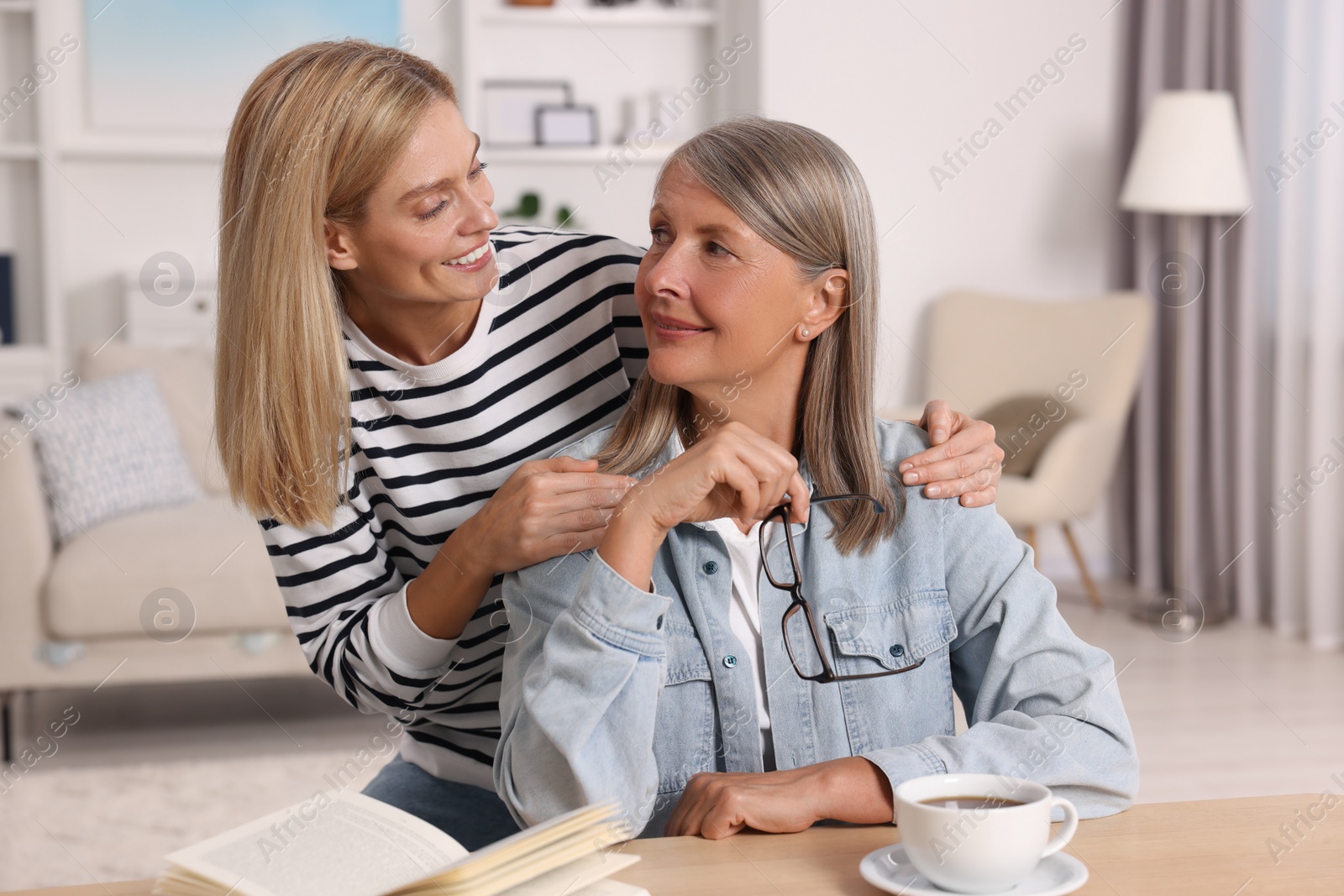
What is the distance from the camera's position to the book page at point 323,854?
2.58ft

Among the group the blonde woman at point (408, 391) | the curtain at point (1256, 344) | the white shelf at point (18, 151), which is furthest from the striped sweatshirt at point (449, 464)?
the white shelf at point (18, 151)

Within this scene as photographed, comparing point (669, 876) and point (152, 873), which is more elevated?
point (669, 876)

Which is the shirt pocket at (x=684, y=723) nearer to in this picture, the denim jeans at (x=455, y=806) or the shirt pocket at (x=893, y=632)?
the shirt pocket at (x=893, y=632)

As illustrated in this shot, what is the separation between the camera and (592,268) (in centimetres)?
144

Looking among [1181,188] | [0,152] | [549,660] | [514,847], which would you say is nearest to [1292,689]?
[1181,188]

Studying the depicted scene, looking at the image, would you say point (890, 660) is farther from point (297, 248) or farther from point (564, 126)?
point (564, 126)

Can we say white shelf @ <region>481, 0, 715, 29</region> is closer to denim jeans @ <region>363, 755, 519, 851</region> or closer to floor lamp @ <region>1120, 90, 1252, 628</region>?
floor lamp @ <region>1120, 90, 1252, 628</region>

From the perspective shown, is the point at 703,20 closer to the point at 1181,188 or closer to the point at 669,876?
the point at 1181,188

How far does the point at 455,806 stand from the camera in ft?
4.59

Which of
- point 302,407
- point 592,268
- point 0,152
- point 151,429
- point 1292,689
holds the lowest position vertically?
point 1292,689

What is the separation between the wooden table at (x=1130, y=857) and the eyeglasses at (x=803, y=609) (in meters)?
0.19

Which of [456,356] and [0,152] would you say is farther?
[0,152]

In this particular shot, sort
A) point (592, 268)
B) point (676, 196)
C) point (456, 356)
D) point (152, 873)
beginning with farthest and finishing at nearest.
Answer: point (152, 873)
point (592, 268)
point (456, 356)
point (676, 196)

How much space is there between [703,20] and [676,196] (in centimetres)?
379
